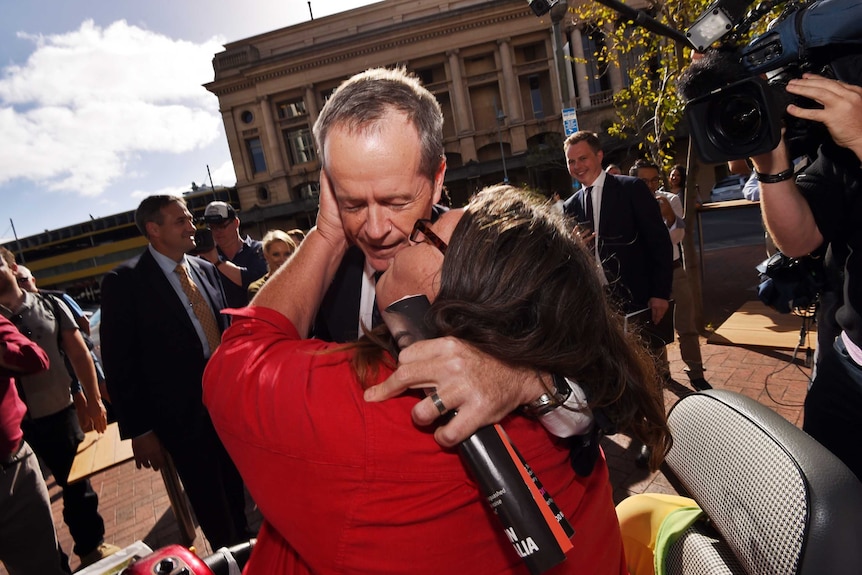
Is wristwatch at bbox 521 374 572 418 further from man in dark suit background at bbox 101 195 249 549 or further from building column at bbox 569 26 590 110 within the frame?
building column at bbox 569 26 590 110

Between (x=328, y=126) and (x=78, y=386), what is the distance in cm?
403

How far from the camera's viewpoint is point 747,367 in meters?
4.73

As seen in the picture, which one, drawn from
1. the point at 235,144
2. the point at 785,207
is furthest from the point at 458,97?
the point at 785,207

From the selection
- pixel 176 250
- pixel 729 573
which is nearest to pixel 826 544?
pixel 729 573

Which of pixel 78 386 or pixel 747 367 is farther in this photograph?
pixel 747 367

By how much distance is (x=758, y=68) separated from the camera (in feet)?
4.97

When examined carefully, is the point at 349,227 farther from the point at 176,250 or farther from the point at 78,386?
the point at 78,386

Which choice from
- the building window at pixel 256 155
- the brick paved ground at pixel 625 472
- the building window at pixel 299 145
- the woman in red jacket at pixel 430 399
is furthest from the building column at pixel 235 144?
the woman in red jacket at pixel 430 399

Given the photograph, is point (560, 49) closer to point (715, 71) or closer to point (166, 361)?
point (715, 71)

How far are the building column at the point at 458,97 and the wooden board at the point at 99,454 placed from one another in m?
35.3

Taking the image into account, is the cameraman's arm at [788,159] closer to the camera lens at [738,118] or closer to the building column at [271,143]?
the camera lens at [738,118]

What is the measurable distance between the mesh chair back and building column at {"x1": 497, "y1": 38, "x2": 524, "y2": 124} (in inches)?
1466

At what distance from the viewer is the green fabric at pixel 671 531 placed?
1315 mm

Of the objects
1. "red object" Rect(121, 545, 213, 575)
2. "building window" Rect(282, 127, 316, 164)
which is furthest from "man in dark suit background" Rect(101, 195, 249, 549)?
"building window" Rect(282, 127, 316, 164)
